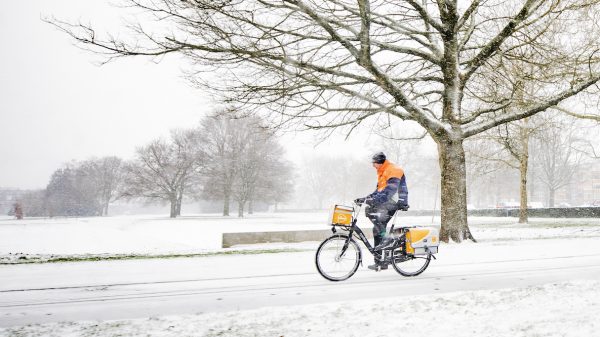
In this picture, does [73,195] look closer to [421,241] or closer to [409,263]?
[409,263]

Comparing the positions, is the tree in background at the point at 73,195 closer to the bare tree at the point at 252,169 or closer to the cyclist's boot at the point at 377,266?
the bare tree at the point at 252,169

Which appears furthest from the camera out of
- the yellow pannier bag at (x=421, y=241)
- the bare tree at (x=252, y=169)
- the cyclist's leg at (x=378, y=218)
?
the bare tree at (x=252, y=169)

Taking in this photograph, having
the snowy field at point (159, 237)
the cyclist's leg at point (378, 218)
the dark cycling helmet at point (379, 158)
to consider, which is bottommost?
the snowy field at point (159, 237)

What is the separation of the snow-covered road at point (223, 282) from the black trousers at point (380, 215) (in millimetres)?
692

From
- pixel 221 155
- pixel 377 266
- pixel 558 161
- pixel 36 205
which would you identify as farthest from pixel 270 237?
pixel 36 205

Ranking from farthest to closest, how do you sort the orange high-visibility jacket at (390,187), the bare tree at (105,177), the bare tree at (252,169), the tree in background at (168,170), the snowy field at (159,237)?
the bare tree at (105,177) < the tree in background at (168,170) < the bare tree at (252,169) < the snowy field at (159,237) < the orange high-visibility jacket at (390,187)

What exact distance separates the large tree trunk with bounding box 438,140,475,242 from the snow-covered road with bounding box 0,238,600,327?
280 cm

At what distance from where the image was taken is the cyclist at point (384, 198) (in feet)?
21.3

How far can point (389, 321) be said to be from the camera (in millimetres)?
4273

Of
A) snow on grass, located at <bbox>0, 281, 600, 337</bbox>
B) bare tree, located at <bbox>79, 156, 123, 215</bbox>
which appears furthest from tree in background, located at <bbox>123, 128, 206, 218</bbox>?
snow on grass, located at <bbox>0, 281, 600, 337</bbox>

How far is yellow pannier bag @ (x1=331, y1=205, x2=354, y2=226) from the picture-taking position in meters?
6.36

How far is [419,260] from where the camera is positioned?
7.04 metres

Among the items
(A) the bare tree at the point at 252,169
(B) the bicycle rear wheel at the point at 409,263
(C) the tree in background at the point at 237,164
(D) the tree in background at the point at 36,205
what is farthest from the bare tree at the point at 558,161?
(D) the tree in background at the point at 36,205

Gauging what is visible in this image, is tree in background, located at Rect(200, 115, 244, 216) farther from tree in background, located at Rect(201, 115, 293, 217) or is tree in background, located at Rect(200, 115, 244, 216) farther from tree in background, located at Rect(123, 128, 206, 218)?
tree in background, located at Rect(123, 128, 206, 218)
